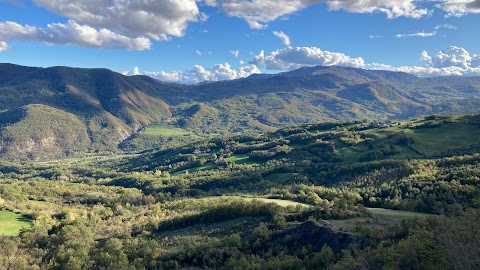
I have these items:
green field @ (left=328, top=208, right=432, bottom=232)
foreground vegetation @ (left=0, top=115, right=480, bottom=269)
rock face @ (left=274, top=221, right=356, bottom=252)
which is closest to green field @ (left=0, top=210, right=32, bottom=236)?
foreground vegetation @ (left=0, top=115, right=480, bottom=269)

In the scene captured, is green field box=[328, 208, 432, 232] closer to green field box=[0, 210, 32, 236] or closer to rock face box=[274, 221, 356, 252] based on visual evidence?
rock face box=[274, 221, 356, 252]

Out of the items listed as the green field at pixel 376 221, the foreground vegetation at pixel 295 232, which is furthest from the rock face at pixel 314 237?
the green field at pixel 376 221

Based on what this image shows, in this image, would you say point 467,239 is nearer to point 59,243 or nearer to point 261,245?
point 261,245

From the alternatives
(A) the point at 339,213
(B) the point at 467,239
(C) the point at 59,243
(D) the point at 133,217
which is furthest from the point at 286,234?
(D) the point at 133,217

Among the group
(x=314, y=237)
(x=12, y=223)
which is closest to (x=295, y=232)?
(x=314, y=237)

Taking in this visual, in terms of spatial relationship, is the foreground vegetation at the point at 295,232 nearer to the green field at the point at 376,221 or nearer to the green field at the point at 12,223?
the green field at the point at 376,221
